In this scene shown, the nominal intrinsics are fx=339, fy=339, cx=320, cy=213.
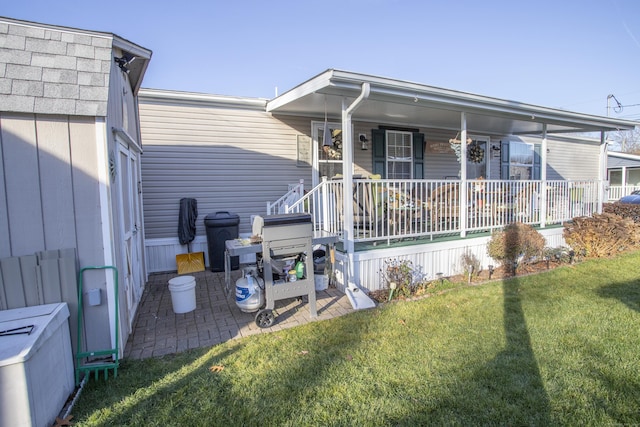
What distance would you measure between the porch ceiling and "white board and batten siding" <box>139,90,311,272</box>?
64 centimetres

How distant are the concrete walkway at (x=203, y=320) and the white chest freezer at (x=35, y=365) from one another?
0.71m

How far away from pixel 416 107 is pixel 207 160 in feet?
13.1

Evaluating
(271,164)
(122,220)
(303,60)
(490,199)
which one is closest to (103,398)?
(122,220)

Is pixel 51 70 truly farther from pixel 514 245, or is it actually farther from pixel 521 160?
pixel 521 160

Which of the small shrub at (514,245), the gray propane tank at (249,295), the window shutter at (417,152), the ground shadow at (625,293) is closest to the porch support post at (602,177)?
the small shrub at (514,245)

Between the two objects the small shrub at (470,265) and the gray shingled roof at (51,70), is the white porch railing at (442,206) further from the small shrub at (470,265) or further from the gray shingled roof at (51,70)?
the gray shingled roof at (51,70)

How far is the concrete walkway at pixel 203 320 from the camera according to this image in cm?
328

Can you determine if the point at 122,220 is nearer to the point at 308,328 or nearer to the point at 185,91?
the point at 308,328

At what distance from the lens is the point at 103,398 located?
2.41 metres

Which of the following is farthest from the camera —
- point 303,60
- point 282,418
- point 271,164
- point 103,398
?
point 303,60

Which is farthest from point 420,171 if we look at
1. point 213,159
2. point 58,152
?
point 58,152

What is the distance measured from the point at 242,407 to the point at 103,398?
1030 millimetres

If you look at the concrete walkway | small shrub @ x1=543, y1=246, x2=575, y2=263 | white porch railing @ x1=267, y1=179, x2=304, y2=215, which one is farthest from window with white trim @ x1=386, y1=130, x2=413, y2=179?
the concrete walkway

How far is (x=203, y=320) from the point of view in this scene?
386cm
